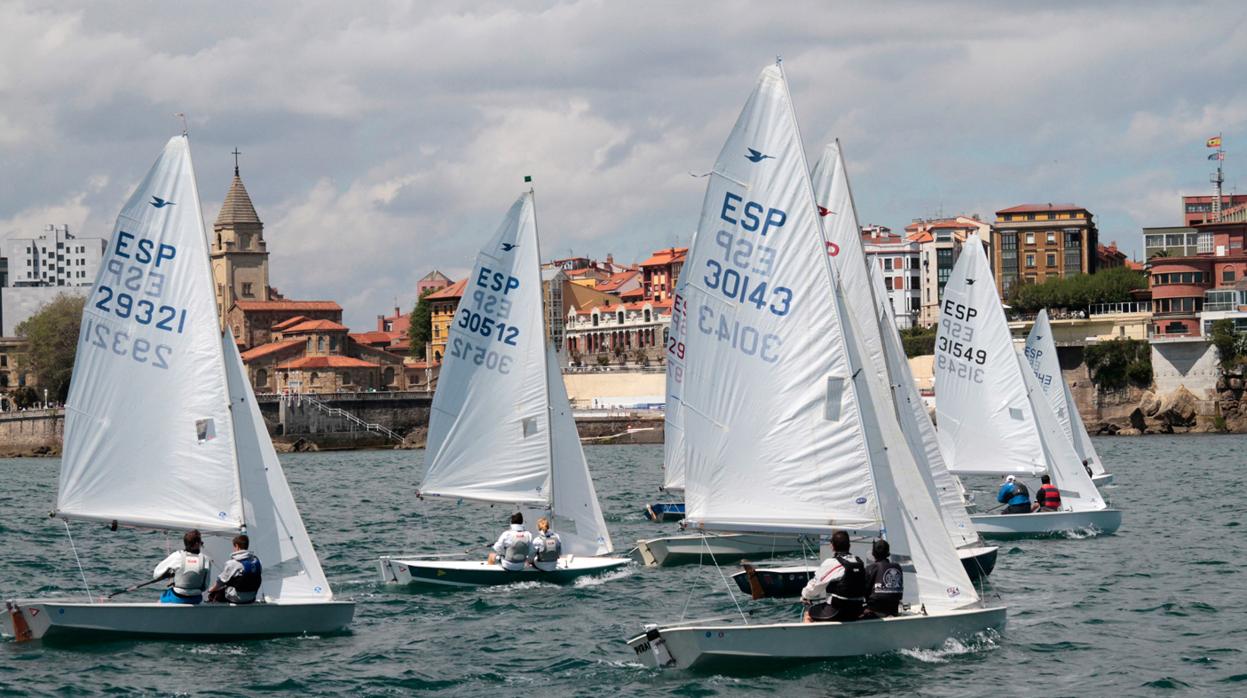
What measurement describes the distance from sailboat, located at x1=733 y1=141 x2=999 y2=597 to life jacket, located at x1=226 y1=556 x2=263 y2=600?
654 cm

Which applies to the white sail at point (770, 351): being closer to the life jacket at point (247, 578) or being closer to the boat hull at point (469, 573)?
the life jacket at point (247, 578)

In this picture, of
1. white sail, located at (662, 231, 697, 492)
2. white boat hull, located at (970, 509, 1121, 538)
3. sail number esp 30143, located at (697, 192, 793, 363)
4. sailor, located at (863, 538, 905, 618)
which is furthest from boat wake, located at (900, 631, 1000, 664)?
white boat hull, located at (970, 509, 1121, 538)

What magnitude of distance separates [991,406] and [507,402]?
12370 millimetres

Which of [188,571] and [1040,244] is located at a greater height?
[1040,244]

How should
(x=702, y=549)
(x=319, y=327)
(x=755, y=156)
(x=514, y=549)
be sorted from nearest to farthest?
(x=755, y=156) → (x=514, y=549) → (x=702, y=549) → (x=319, y=327)

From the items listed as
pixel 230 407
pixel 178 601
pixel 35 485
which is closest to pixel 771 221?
pixel 230 407

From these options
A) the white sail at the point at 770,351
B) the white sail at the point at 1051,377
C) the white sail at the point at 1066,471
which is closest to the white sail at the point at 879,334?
the white sail at the point at 770,351

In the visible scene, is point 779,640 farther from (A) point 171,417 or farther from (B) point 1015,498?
(B) point 1015,498

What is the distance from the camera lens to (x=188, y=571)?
20078 millimetres

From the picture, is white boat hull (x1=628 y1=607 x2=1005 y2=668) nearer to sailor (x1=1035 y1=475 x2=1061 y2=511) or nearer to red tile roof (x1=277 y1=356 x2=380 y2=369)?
sailor (x1=1035 y1=475 x2=1061 y2=511)

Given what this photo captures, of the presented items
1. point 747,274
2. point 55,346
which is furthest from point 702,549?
point 55,346

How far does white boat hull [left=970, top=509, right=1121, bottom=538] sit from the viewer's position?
3328 cm

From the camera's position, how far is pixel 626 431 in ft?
367

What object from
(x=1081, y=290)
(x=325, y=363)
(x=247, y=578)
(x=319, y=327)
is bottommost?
(x=247, y=578)
